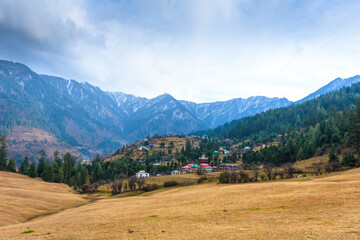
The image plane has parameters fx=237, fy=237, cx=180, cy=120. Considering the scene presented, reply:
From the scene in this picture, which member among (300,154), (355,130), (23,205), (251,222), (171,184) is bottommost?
(171,184)

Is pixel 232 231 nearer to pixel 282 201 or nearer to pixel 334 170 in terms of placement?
pixel 282 201

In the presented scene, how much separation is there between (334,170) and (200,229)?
3366 inches

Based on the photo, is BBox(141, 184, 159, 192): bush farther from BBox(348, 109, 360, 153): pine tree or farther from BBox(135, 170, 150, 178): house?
BBox(348, 109, 360, 153): pine tree

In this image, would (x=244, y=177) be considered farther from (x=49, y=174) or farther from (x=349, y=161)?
(x=49, y=174)

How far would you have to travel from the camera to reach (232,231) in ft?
82.2

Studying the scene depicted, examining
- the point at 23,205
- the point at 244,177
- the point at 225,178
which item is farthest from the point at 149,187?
the point at 23,205

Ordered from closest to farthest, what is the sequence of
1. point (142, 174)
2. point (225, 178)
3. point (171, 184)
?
point (225, 178), point (171, 184), point (142, 174)

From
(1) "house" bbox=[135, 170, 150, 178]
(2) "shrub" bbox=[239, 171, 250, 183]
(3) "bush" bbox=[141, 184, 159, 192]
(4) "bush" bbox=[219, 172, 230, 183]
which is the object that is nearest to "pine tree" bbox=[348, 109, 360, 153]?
(2) "shrub" bbox=[239, 171, 250, 183]

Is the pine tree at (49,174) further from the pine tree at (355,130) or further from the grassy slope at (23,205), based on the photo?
the pine tree at (355,130)

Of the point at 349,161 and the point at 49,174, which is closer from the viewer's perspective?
the point at 349,161

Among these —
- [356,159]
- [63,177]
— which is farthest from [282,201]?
[63,177]

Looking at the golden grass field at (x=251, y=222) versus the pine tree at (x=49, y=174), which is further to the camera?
the pine tree at (x=49, y=174)

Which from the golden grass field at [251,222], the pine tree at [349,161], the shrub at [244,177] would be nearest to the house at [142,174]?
the shrub at [244,177]

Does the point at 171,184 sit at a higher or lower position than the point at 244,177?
lower
